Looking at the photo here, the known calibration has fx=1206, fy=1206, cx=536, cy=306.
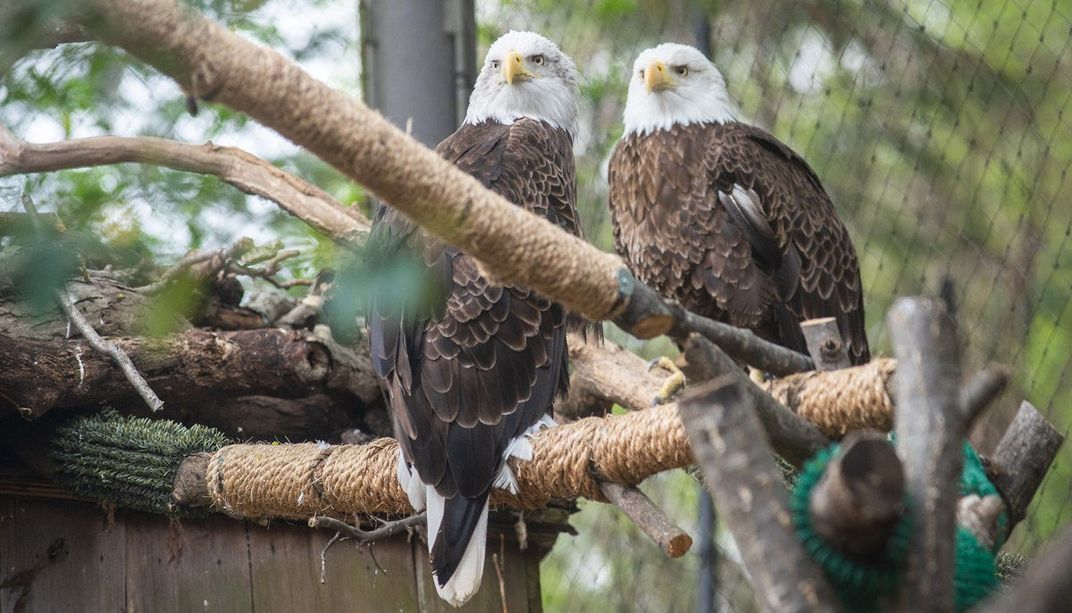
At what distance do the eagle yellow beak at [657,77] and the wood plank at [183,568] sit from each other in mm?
1743

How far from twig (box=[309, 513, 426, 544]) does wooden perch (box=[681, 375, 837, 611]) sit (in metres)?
1.54

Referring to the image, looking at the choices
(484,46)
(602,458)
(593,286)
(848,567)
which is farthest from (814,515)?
(484,46)

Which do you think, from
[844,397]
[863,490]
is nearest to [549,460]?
[844,397]

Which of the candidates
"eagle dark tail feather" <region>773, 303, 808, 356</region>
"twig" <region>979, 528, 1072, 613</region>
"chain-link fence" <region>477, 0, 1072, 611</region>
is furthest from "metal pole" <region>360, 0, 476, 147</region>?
"twig" <region>979, 528, 1072, 613</region>

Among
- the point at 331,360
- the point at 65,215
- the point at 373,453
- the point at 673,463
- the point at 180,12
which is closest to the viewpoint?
the point at 180,12

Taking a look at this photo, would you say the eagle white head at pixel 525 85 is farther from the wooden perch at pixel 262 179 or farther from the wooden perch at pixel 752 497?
the wooden perch at pixel 752 497

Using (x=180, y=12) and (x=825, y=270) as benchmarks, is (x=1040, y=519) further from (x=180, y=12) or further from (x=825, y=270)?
(x=180, y=12)

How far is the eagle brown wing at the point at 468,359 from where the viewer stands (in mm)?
2635

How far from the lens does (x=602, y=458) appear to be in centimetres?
233

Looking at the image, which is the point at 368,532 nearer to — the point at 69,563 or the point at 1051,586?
the point at 69,563

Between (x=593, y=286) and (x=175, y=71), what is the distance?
0.65 m

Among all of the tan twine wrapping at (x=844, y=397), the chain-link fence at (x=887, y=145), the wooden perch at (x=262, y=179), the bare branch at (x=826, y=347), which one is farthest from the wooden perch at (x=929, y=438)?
the chain-link fence at (x=887, y=145)

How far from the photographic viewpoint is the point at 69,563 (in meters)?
2.86

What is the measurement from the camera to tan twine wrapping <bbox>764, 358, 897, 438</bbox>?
1.80 m
